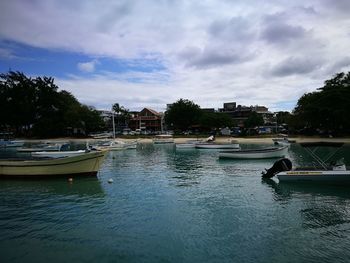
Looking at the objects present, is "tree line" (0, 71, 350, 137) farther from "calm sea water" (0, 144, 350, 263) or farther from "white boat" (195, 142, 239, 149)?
"calm sea water" (0, 144, 350, 263)

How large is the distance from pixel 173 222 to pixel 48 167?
1495 cm

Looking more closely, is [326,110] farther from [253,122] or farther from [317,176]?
[317,176]

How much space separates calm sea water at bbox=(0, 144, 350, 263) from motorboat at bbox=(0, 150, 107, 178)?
1.30 meters

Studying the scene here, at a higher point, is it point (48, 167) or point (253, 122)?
point (253, 122)

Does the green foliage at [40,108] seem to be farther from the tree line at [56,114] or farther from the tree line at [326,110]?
the tree line at [326,110]

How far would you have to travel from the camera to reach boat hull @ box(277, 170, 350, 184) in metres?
21.5

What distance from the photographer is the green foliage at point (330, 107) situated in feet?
230

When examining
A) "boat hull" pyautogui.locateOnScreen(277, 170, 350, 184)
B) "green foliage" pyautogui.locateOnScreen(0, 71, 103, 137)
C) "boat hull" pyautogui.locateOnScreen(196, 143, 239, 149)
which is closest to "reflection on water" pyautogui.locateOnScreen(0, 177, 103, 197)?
"boat hull" pyautogui.locateOnScreen(277, 170, 350, 184)


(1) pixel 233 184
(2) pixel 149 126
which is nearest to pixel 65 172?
(1) pixel 233 184

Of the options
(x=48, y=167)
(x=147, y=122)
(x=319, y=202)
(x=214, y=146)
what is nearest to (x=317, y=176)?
(x=319, y=202)

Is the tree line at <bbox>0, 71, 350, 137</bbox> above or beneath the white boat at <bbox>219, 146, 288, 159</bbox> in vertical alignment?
above

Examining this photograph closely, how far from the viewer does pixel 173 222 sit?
14.6 metres

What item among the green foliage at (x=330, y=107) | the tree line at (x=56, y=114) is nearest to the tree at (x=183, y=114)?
the tree line at (x=56, y=114)

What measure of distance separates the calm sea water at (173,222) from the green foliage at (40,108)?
80829 mm
